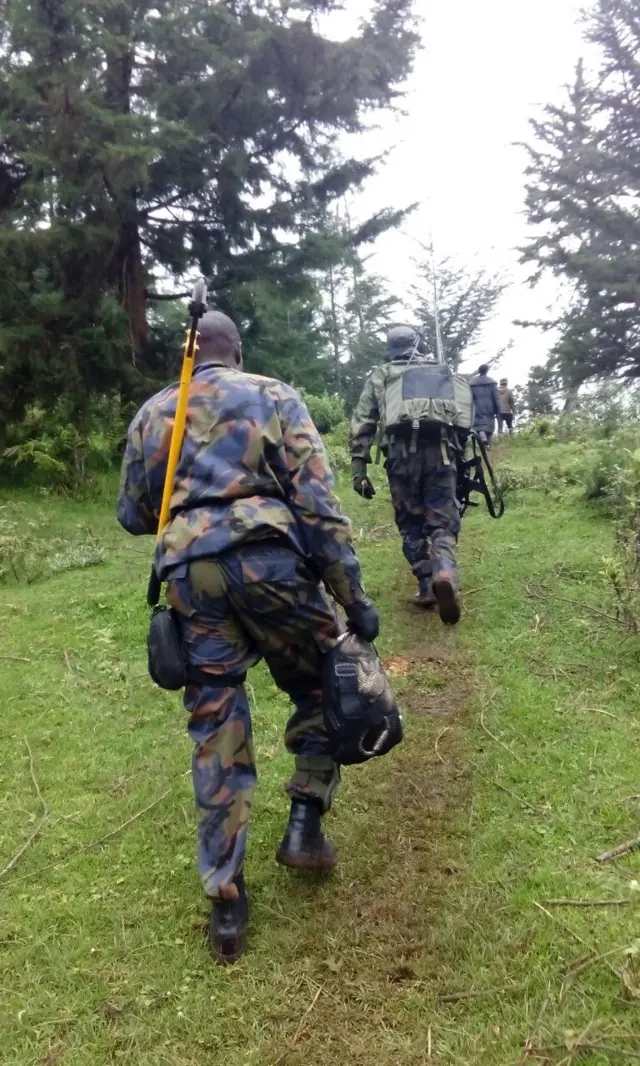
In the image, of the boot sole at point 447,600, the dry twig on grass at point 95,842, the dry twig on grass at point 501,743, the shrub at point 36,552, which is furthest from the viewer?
the shrub at point 36,552

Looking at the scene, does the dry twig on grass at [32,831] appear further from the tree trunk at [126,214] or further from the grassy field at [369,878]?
the tree trunk at [126,214]

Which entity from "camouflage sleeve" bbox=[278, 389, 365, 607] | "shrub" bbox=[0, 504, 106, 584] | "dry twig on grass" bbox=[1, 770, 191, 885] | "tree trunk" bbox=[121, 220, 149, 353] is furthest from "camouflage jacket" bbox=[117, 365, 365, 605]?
"tree trunk" bbox=[121, 220, 149, 353]

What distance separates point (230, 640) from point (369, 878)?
3.81 ft

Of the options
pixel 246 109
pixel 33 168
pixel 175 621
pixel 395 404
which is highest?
pixel 246 109

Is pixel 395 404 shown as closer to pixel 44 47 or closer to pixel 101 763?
pixel 101 763

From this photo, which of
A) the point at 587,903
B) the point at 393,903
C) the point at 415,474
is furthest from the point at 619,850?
the point at 415,474

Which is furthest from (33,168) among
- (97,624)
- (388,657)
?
(388,657)

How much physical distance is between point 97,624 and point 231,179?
718 cm

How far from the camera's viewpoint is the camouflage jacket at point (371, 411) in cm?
626

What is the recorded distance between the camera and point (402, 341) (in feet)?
20.9

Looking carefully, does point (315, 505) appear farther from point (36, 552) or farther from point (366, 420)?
point (36, 552)

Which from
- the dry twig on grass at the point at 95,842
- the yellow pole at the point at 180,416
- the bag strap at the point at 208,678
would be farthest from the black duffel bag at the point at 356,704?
the dry twig on grass at the point at 95,842

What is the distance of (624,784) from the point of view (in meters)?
3.45

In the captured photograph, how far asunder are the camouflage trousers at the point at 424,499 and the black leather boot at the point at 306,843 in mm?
3090
